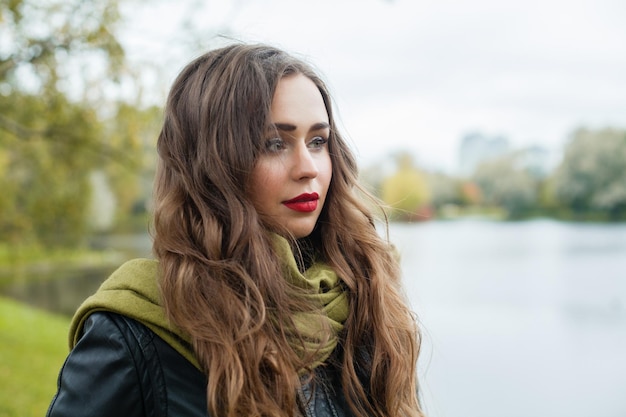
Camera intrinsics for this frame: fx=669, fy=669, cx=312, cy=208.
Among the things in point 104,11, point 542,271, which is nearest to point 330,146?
point 104,11

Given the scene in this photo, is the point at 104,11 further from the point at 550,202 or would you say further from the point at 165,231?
the point at 550,202

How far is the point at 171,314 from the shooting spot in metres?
1.39

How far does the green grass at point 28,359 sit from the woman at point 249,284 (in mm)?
3675

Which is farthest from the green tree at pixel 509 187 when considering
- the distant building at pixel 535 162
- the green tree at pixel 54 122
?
the green tree at pixel 54 122

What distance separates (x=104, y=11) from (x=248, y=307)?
4355 mm

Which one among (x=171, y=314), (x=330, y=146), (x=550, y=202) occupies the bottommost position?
(x=550, y=202)

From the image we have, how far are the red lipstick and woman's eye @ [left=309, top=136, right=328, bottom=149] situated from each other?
4.8 inches

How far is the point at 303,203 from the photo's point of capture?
1.59 metres

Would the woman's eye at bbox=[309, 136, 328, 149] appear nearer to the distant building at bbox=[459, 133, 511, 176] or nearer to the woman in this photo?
the woman

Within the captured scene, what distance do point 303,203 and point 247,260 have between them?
21cm

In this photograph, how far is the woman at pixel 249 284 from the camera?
1375mm

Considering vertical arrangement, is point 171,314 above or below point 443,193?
above

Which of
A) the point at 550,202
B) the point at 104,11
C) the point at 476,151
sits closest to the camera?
the point at 104,11

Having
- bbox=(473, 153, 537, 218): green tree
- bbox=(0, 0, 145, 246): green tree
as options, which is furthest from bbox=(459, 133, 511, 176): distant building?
bbox=(0, 0, 145, 246): green tree
